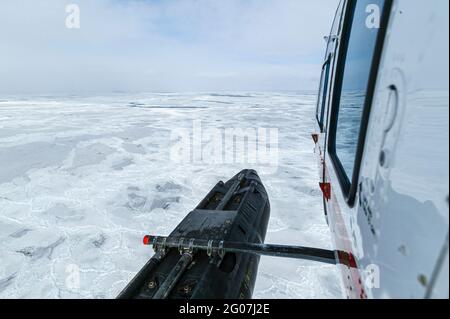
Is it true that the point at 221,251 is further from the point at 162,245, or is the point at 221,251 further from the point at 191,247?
the point at 162,245

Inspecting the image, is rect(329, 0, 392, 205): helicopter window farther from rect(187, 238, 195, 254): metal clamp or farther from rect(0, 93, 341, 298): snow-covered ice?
rect(0, 93, 341, 298): snow-covered ice

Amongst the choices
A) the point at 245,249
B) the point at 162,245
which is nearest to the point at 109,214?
the point at 162,245

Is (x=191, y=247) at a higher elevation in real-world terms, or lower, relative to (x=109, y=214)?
higher

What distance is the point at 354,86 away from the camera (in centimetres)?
179

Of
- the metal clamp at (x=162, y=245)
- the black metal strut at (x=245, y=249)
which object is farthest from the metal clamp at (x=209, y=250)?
the metal clamp at (x=162, y=245)

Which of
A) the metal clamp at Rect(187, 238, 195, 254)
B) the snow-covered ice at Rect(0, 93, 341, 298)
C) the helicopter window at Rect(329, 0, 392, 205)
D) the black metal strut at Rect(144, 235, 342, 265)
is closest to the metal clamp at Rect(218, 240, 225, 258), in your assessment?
the black metal strut at Rect(144, 235, 342, 265)

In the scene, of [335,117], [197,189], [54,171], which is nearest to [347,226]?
[335,117]

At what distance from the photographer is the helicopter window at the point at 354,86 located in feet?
3.77

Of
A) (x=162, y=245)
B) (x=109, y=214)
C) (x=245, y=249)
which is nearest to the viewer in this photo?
(x=245, y=249)

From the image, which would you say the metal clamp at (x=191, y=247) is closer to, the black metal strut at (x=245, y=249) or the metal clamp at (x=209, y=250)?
the black metal strut at (x=245, y=249)

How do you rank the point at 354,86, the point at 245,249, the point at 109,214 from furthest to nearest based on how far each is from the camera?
the point at 109,214 < the point at 245,249 < the point at 354,86

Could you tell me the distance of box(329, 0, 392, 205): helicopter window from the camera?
1.15 metres

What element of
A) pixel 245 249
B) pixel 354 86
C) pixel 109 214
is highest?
pixel 354 86

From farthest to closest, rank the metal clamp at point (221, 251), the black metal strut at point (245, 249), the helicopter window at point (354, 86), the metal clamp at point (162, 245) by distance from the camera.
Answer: the metal clamp at point (162, 245)
the metal clamp at point (221, 251)
the black metal strut at point (245, 249)
the helicopter window at point (354, 86)
